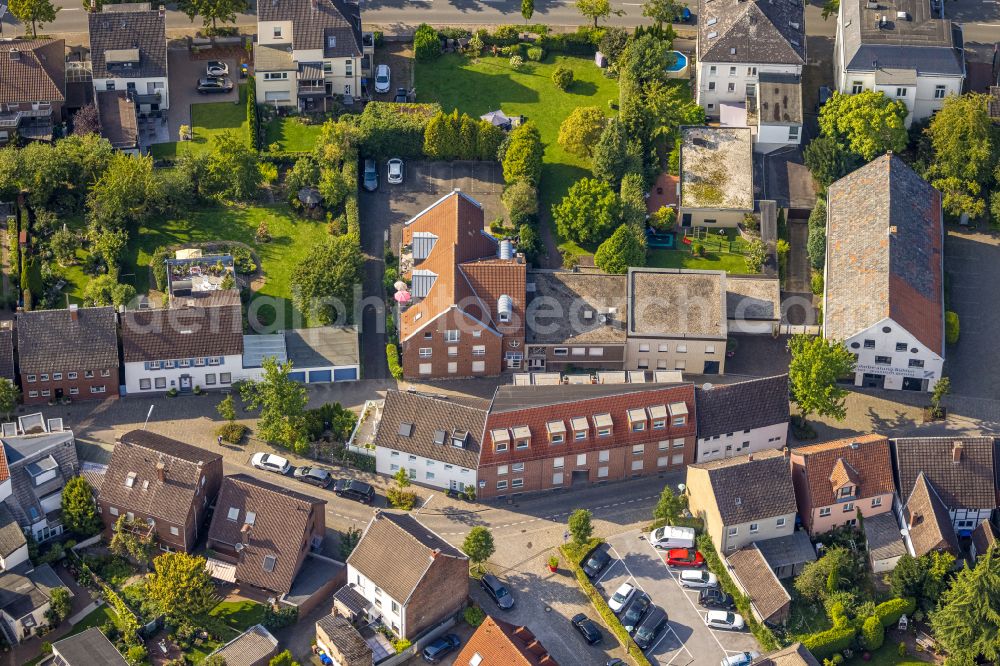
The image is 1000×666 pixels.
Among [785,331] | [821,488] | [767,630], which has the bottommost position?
[767,630]

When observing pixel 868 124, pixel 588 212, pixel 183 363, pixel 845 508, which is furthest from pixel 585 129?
pixel 845 508

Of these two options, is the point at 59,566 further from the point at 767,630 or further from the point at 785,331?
the point at 785,331

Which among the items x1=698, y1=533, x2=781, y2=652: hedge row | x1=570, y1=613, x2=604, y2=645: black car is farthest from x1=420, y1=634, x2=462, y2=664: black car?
x1=698, y1=533, x2=781, y2=652: hedge row

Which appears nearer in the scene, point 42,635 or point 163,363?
point 42,635

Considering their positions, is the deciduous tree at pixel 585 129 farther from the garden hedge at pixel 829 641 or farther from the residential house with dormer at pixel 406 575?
the garden hedge at pixel 829 641

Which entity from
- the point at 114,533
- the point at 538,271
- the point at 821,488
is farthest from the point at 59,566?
the point at 821,488

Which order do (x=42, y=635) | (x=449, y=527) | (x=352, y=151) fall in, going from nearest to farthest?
(x=42, y=635)
(x=449, y=527)
(x=352, y=151)

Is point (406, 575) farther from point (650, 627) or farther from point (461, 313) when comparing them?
point (461, 313)
